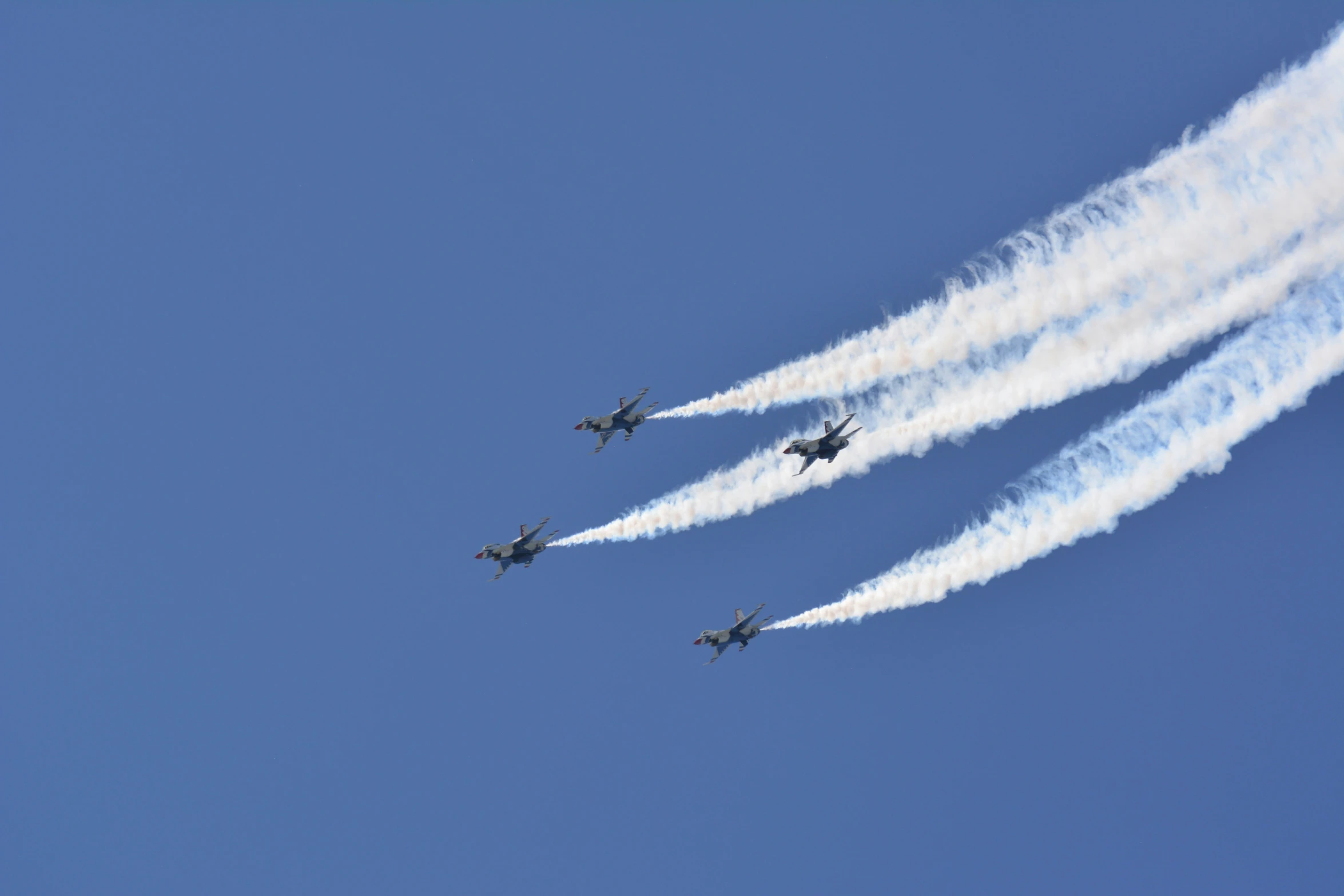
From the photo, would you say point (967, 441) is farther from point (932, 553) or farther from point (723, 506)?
point (723, 506)

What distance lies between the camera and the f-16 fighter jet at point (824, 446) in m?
50.2

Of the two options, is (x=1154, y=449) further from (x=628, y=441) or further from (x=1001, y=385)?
(x=628, y=441)


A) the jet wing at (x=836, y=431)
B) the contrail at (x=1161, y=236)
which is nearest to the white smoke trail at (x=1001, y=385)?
the contrail at (x=1161, y=236)

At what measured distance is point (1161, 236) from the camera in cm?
4600

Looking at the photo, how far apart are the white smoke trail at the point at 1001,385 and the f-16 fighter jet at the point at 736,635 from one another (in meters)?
4.03

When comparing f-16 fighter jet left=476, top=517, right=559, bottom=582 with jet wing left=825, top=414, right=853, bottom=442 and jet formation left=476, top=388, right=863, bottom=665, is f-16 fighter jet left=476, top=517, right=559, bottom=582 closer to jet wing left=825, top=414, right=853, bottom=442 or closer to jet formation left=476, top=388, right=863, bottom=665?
jet formation left=476, top=388, right=863, bottom=665

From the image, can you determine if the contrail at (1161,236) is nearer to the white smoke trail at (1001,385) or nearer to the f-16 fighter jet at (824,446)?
the white smoke trail at (1001,385)

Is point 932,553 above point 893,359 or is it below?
below

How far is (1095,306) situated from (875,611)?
523 inches

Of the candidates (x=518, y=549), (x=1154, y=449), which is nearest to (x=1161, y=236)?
(x=1154, y=449)

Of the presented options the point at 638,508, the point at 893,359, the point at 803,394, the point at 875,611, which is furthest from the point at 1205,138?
the point at 638,508

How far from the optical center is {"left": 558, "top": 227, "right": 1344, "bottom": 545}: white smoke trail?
45250 mm

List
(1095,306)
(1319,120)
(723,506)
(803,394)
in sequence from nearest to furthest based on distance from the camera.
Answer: (1319,120) → (1095,306) → (803,394) → (723,506)

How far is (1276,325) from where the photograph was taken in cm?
4484
